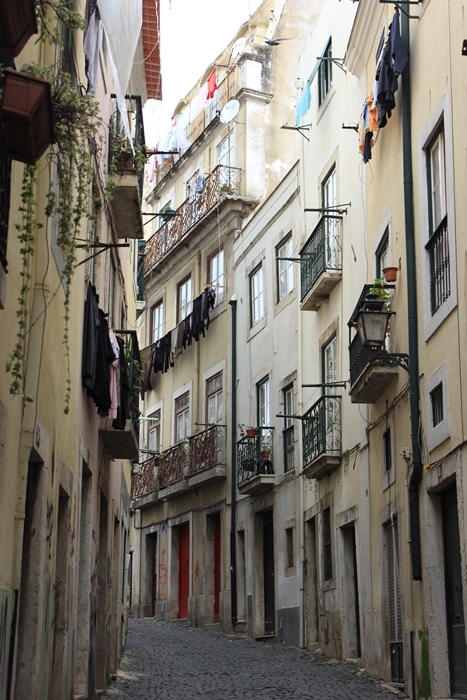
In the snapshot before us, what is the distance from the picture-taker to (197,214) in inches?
1108

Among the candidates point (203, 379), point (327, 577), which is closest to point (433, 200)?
point (327, 577)

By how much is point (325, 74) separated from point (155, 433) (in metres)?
13.9

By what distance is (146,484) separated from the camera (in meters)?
A: 29.5

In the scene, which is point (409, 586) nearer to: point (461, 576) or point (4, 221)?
point (461, 576)

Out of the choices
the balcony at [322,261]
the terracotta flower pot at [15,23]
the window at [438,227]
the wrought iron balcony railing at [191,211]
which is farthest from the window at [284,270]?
the terracotta flower pot at [15,23]

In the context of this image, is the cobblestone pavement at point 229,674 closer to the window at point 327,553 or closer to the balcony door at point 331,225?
the window at point 327,553

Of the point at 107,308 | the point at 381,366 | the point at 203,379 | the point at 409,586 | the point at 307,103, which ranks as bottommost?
the point at 409,586

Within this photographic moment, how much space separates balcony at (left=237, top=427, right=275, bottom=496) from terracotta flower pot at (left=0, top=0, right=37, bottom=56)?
56.5ft

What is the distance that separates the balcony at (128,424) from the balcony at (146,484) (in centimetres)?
1342

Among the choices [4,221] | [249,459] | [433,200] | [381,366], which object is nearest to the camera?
[4,221]

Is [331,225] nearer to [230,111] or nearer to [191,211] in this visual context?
[230,111]

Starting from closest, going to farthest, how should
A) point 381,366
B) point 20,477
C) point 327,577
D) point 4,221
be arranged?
1. point 4,221
2. point 20,477
3. point 381,366
4. point 327,577

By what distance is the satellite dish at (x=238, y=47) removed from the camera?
28.2 metres

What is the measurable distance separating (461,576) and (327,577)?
7945 millimetres
